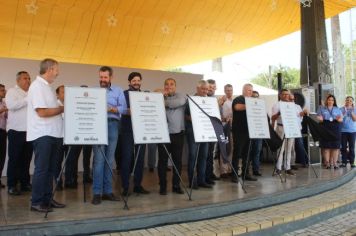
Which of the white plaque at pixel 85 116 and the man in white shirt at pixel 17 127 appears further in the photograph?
the man in white shirt at pixel 17 127

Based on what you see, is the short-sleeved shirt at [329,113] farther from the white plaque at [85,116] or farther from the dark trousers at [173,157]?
the white plaque at [85,116]

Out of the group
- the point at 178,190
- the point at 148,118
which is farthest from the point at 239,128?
the point at 148,118

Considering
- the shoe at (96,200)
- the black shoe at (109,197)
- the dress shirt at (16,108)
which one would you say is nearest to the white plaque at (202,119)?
the black shoe at (109,197)

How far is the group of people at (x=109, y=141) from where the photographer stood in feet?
11.4

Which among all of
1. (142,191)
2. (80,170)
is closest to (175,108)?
(142,191)

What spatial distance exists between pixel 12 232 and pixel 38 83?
4.29 ft

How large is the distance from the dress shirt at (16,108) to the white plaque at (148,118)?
1.38 metres

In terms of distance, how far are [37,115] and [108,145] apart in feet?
2.60

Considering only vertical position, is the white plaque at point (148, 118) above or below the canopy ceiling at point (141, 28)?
below

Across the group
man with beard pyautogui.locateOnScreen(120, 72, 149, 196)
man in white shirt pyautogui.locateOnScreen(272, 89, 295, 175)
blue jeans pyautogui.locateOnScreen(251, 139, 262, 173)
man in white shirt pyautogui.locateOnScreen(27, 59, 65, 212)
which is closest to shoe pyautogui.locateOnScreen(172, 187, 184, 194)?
man with beard pyautogui.locateOnScreen(120, 72, 149, 196)

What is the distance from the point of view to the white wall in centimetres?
583

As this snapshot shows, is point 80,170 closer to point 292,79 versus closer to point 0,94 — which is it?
point 0,94

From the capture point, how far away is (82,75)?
21.1ft

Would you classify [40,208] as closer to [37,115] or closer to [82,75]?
[37,115]
